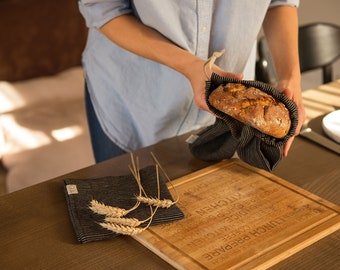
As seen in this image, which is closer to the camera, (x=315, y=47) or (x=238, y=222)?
(x=238, y=222)

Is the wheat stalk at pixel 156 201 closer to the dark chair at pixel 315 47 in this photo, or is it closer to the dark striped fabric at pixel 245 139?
the dark striped fabric at pixel 245 139

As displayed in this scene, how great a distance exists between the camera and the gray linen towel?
947 mm

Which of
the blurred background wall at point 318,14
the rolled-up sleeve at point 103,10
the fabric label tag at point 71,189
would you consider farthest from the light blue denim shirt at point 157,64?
the blurred background wall at point 318,14

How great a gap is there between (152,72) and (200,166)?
0.36 m

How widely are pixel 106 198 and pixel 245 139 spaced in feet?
0.94

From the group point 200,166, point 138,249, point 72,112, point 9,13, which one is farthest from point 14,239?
point 9,13

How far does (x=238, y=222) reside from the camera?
962 mm

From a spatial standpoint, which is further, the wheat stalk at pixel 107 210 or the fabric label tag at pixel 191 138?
the fabric label tag at pixel 191 138

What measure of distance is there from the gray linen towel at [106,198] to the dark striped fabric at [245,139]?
0.15m

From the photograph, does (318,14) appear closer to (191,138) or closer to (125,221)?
(191,138)

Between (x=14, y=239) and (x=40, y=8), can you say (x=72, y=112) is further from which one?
(x=14, y=239)

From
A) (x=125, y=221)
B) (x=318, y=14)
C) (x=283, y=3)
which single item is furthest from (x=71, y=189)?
(x=318, y=14)

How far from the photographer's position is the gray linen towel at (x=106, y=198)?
3.11 feet

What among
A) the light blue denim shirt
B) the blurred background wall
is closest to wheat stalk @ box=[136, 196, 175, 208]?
the light blue denim shirt
